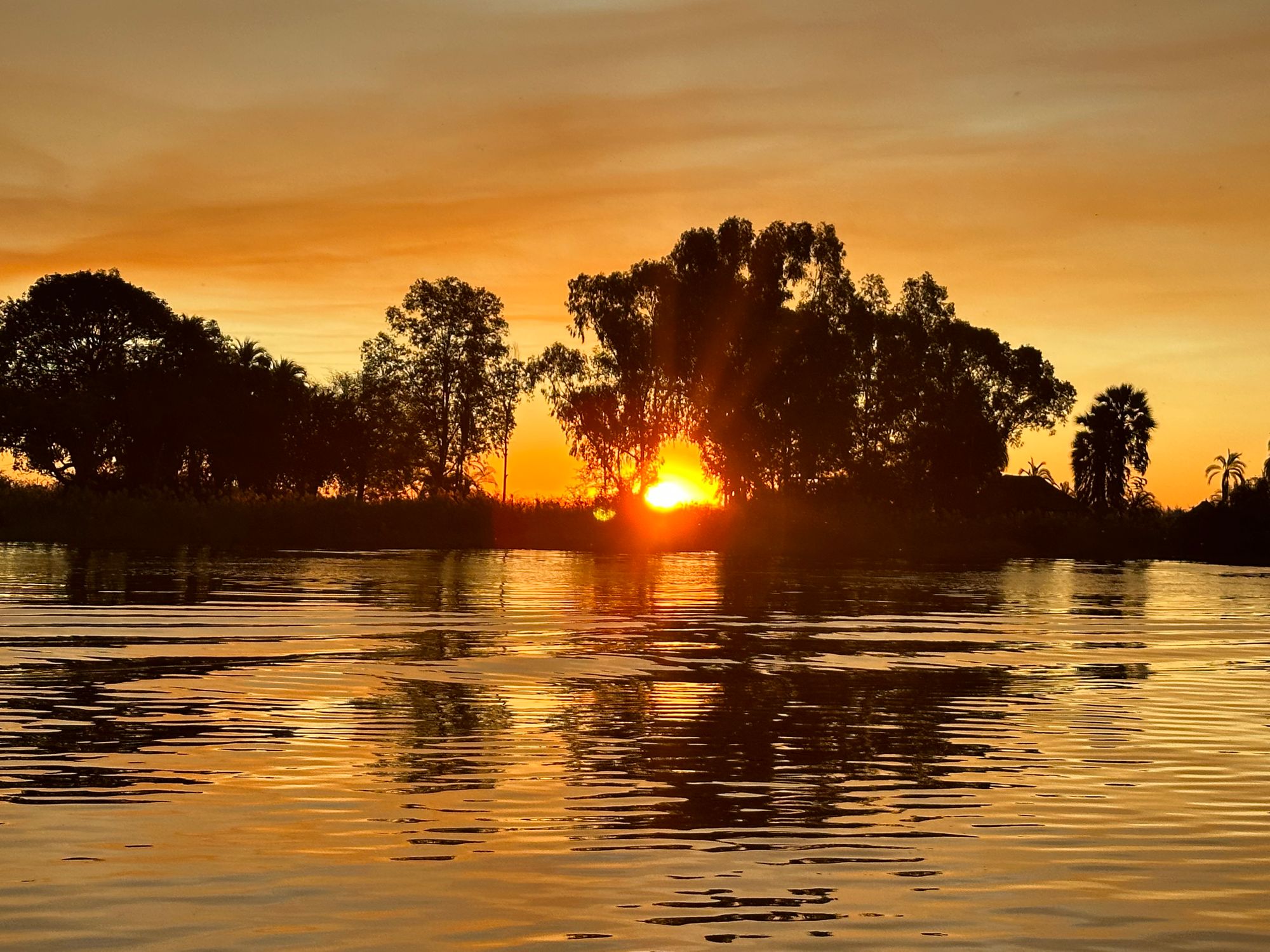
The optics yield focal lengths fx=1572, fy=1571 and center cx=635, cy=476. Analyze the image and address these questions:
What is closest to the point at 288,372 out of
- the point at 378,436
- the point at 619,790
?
the point at 378,436

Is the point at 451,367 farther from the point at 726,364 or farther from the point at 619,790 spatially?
the point at 619,790

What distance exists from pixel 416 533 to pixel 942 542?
29.0 meters

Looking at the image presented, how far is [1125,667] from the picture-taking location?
21828 mm

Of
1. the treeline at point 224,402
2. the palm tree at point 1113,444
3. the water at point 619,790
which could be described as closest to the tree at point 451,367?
the treeline at point 224,402

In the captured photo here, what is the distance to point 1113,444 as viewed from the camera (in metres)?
129

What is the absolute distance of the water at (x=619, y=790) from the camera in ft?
24.6

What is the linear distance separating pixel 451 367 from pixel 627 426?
22.4 metres

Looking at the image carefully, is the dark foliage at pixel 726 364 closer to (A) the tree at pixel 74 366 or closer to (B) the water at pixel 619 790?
(A) the tree at pixel 74 366

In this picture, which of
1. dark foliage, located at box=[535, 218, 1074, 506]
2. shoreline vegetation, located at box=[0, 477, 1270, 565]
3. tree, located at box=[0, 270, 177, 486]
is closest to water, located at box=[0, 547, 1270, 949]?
shoreline vegetation, located at box=[0, 477, 1270, 565]

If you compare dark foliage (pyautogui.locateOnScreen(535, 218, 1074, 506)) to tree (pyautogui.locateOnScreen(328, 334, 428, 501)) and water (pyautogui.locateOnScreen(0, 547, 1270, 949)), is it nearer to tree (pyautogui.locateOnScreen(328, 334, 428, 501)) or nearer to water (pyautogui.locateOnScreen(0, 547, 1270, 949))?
tree (pyautogui.locateOnScreen(328, 334, 428, 501))

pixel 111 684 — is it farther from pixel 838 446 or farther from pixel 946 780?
pixel 838 446

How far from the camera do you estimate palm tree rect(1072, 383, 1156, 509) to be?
129 metres

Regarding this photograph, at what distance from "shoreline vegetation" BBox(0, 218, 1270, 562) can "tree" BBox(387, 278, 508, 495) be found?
166 mm

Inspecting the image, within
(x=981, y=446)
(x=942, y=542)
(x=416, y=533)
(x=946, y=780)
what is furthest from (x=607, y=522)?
(x=946, y=780)
